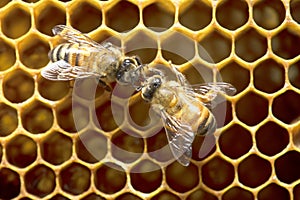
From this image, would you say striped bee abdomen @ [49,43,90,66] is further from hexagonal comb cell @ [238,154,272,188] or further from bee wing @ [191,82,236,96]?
hexagonal comb cell @ [238,154,272,188]

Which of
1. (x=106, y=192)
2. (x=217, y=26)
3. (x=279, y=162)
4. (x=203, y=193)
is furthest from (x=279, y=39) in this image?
(x=106, y=192)

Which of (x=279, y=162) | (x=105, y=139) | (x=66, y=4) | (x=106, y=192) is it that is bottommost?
(x=279, y=162)

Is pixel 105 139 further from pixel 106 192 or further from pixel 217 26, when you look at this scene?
pixel 217 26

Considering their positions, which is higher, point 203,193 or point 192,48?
point 192,48

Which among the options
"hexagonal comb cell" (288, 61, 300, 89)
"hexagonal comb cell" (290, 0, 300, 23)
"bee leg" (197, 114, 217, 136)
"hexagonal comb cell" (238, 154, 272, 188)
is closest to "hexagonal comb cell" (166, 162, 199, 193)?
"hexagonal comb cell" (238, 154, 272, 188)

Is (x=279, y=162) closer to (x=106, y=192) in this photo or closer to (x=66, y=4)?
(x=106, y=192)

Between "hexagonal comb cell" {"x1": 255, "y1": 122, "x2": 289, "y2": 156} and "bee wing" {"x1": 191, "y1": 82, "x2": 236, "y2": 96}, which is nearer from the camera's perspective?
"bee wing" {"x1": 191, "y1": 82, "x2": 236, "y2": 96}

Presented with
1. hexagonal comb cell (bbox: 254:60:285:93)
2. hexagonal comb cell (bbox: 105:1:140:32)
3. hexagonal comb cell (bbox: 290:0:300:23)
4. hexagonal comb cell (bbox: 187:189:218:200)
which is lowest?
hexagonal comb cell (bbox: 187:189:218:200)
